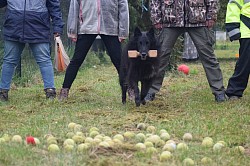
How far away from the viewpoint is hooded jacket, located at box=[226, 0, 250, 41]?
7051 mm

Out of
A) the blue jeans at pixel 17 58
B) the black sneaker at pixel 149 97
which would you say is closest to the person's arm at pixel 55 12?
the blue jeans at pixel 17 58

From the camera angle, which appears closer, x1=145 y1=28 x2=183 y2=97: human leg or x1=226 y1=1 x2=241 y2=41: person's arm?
x1=226 y1=1 x2=241 y2=41: person's arm

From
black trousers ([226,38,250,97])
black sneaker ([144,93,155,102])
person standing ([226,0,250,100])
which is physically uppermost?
person standing ([226,0,250,100])

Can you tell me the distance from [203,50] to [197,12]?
1.75ft

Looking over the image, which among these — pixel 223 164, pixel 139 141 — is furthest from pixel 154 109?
pixel 223 164

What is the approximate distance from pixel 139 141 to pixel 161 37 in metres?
3.02

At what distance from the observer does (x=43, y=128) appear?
16.9 feet

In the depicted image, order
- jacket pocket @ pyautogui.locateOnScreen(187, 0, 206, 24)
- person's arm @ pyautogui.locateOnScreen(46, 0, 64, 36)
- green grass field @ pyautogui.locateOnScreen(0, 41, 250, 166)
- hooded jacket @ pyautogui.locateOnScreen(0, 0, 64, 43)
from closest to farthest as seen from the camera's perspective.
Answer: green grass field @ pyautogui.locateOnScreen(0, 41, 250, 166)
jacket pocket @ pyautogui.locateOnScreen(187, 0, 206, 24)
hooded jacket @ pyautogui.locateOnScreen(0, 0, 64, 43)
person's arm @ pyautogui.locateOnScreen(46, 0, 64, 36)

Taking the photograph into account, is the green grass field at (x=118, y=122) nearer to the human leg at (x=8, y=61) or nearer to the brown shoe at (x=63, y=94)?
the brown shoe at (x=63, y=94)

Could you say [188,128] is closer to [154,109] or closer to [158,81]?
[154,109]

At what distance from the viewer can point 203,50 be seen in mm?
7129

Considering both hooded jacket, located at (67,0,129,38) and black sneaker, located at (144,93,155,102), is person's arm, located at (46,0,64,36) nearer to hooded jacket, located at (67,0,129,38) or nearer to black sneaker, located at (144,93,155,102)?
hooded jacket, located at (67,0,129,38)

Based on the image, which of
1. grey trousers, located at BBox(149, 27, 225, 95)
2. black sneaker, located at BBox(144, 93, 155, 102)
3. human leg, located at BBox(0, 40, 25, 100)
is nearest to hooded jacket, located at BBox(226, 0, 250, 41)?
grey trousers, located at BBox(149, 27, 225, 95)

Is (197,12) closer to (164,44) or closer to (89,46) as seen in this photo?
(164,44)
